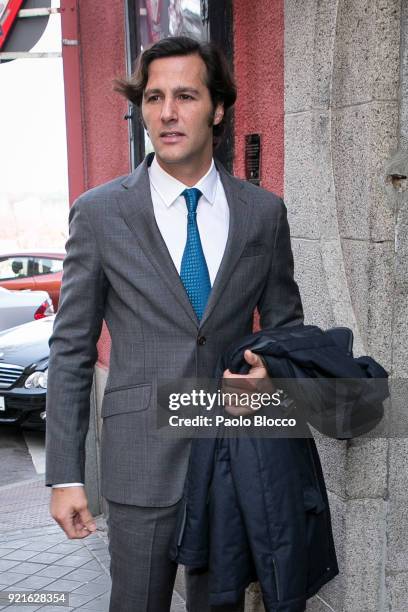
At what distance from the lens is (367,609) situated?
2.78 meters

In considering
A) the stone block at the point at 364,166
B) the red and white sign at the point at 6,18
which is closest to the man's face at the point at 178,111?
the stone block at the point at 364,166

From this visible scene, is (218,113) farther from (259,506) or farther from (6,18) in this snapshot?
(6,18)

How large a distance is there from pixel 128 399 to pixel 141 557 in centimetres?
47

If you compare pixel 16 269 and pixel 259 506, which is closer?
pixel 259 506

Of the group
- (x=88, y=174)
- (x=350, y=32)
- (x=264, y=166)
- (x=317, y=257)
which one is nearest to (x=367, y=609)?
(x=317, y=257)

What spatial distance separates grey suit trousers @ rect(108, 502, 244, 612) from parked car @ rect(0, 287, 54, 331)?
713 centimetres

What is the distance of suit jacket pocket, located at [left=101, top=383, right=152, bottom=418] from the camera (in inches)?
89.4

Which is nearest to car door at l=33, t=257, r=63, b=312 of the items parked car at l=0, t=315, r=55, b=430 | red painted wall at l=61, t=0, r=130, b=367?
parked car at l=0, t=315, r=55, b=430

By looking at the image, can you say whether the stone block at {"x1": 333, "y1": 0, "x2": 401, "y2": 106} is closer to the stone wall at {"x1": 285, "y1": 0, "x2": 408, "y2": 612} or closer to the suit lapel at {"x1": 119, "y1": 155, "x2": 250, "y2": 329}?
the stone wall at {"x1": 285, "y1": 0, "x2": 408, "y2": 612}

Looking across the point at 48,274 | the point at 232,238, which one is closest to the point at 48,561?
the point at 232,238

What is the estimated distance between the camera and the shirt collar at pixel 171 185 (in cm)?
232

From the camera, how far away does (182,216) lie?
2330 millimetres

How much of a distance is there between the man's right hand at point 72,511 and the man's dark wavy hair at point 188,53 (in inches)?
48.1
